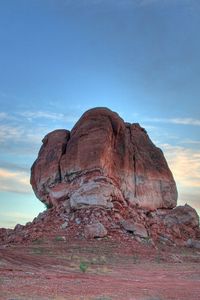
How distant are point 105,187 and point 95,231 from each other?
692 centimetres

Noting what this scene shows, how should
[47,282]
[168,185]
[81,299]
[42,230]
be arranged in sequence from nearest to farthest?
[81,299] < [47,282] < [42,230] < [168,185]

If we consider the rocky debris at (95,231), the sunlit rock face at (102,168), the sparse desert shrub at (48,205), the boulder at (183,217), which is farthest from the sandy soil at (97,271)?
the sparse desert shrub at (48,205)

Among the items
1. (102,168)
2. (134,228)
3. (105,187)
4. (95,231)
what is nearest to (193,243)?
(134,228)

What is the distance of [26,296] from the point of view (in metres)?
17.0

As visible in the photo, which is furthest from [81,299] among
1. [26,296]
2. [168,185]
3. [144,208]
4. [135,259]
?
[168,185]

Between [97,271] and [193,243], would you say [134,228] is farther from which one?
[97,271]

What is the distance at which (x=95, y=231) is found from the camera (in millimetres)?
50688

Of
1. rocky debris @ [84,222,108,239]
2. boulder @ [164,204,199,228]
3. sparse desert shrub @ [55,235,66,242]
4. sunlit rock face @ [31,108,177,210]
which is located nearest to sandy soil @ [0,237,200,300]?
sparse desert shrub @ [55,235,66,242]

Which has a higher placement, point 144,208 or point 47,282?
point 144,208

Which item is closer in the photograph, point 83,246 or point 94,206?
point 83,246

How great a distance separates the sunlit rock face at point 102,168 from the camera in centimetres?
5719

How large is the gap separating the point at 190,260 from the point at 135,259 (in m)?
8.12

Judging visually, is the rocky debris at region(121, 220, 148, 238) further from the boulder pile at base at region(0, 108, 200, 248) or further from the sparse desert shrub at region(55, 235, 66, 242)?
the sparse desert shrub at region(55, 235, 66, 242)

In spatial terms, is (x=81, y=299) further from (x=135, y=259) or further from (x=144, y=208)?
(x=144, y=208)
